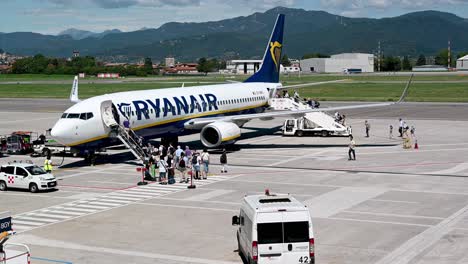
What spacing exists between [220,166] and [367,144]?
16.6 meters

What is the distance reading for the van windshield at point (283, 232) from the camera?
22.2m

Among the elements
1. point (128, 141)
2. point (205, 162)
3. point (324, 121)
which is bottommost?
point (205, 162)

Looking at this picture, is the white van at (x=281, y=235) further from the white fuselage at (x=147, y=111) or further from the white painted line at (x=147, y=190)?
the white fuselage at (x=147, y=111)

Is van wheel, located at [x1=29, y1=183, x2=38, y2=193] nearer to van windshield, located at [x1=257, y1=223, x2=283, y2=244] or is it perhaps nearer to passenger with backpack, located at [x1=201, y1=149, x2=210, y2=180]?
passenger with backpack, located at [x1=201, y1=149, x2=210, y2=180]

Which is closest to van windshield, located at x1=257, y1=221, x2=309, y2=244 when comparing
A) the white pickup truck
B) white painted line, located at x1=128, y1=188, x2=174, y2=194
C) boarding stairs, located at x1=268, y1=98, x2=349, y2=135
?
white painted line, located at x1=128, y1=188, x2=174, y2=194

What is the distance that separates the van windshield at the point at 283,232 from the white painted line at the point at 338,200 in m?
10.0

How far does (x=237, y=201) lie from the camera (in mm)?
36125

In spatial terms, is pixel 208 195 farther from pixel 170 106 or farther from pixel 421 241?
pixel 170 106

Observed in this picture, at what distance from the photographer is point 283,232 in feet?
73.0

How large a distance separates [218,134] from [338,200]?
777 inches

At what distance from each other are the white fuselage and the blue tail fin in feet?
20.4

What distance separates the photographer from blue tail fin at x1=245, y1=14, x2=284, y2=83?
233ft

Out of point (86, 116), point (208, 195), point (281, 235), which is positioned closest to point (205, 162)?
point (208, 195)

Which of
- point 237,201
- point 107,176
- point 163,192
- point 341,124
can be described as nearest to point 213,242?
point 237,201
